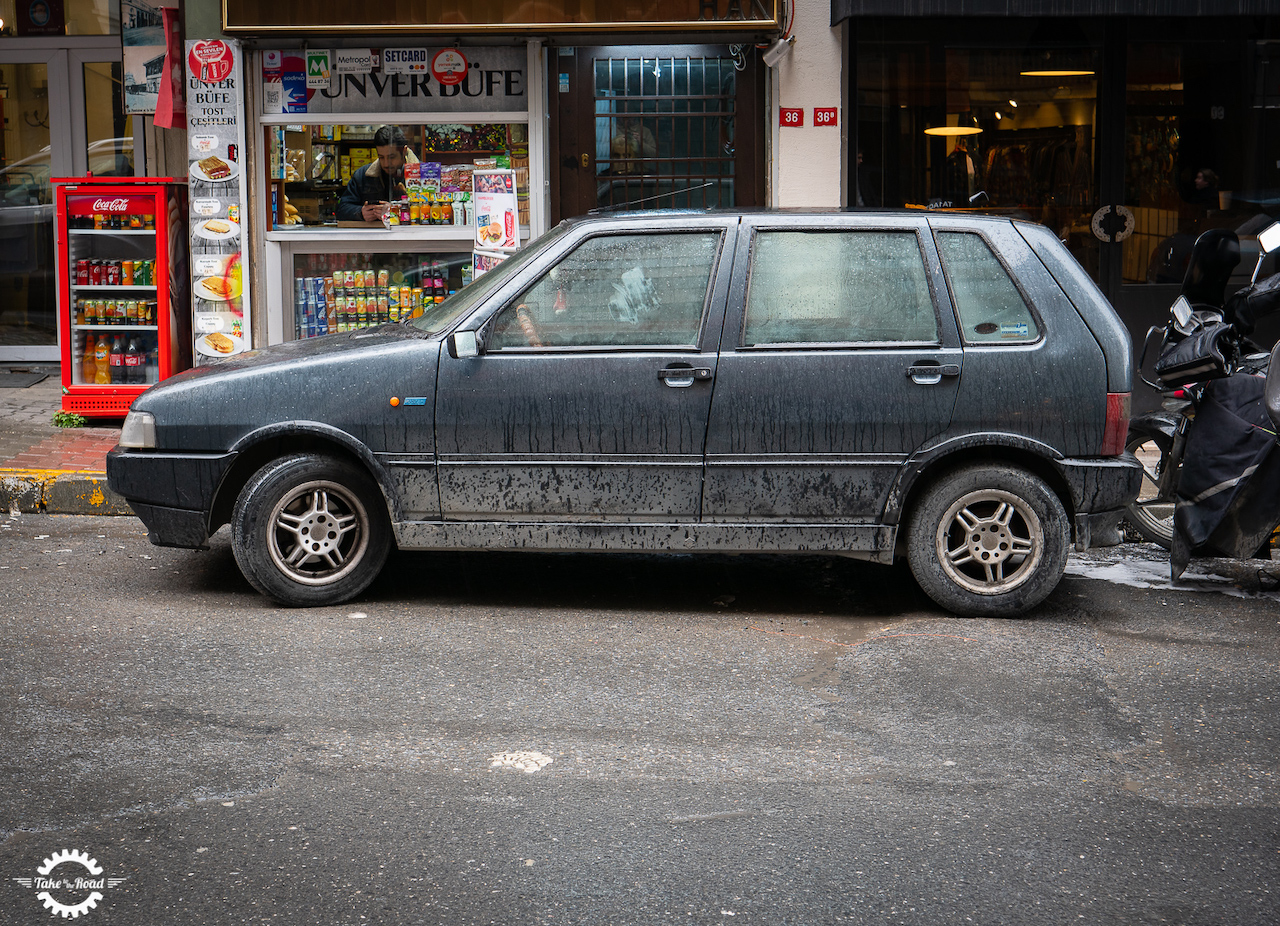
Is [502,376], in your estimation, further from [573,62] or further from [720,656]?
[573,62]

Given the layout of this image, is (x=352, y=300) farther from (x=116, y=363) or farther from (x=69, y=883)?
(x=69, y=883)

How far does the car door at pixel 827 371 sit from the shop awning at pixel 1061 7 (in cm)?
409

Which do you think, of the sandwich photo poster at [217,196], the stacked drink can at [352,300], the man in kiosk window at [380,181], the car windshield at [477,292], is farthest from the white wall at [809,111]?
the car windshield at [477,292]

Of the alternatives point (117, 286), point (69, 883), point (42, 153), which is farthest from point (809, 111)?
point (69, 883)

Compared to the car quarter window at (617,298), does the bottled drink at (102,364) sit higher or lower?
lower

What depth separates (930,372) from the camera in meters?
5.40

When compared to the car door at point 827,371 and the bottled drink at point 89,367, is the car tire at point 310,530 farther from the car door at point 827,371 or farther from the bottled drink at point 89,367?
the bottled drink at point 89,367

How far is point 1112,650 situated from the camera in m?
5.22

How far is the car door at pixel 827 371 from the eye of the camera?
5406 mm

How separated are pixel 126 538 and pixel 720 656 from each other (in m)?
3.59

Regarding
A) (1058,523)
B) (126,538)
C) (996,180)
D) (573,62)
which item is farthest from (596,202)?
(1058,523)

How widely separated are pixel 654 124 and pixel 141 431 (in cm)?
552

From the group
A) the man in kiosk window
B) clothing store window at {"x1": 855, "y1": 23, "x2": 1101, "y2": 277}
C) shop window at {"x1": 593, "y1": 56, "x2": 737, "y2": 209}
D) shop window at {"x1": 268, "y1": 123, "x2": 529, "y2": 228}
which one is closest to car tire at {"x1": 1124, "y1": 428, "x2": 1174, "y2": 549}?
clothing store window at {"x1": 855, "y1": 23, "x2": 1101, "y2": 277}

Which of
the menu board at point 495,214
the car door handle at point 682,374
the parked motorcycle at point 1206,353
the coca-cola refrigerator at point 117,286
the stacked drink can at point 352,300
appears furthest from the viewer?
the stacked drink can at point 352,300
